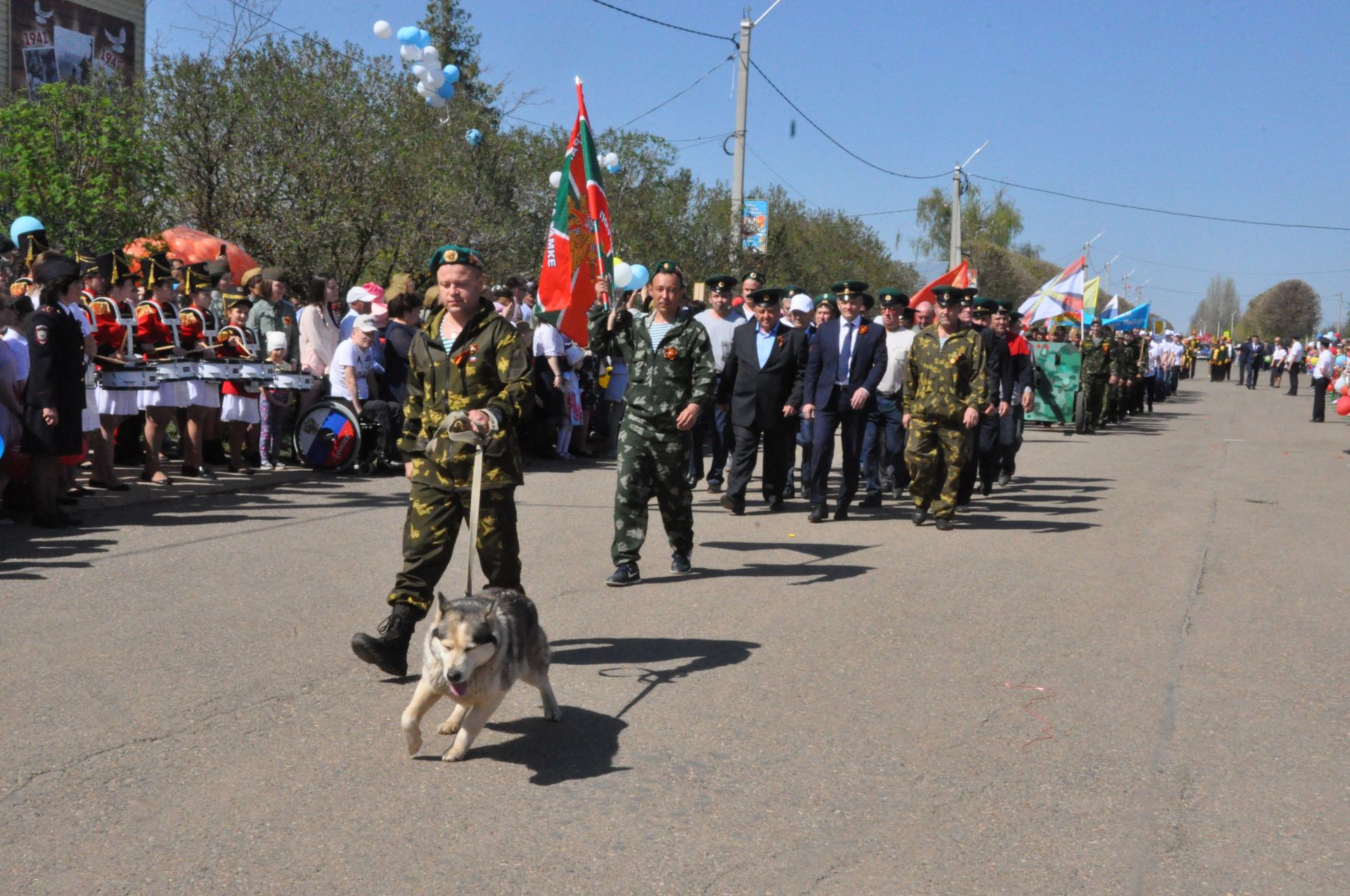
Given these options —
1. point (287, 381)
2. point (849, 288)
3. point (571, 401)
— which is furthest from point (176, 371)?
point (849, 288)

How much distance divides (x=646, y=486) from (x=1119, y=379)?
75.4 ft

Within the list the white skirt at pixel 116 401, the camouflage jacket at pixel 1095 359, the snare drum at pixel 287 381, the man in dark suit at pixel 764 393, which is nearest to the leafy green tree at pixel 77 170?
the snare drum at pixel 287 381

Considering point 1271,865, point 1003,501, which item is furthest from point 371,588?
point 1003,501

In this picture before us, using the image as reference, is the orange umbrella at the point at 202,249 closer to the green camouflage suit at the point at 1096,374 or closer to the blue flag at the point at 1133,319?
the green camouflage suit at the point at 1096,374

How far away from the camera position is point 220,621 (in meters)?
7.30

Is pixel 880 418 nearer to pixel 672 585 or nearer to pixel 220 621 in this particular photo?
pixel 672 585

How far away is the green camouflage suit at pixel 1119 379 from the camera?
28.8 metres

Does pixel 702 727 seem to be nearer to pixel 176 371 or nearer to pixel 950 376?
pixel 950 376

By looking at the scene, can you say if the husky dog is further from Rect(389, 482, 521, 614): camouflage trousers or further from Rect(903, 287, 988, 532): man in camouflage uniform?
Rect(903, 287, 988, 532): man in camouflage uniform

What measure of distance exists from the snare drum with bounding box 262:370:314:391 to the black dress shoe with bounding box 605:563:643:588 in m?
5.99

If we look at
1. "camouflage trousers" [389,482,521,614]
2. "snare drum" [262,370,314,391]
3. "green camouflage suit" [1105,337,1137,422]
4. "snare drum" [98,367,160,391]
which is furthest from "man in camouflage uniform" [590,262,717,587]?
"green camouflage suit" [1105,337,1137,422]

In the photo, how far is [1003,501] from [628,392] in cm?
652

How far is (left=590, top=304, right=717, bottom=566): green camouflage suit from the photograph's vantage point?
29.0ft

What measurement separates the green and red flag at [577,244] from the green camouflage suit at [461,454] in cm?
297
